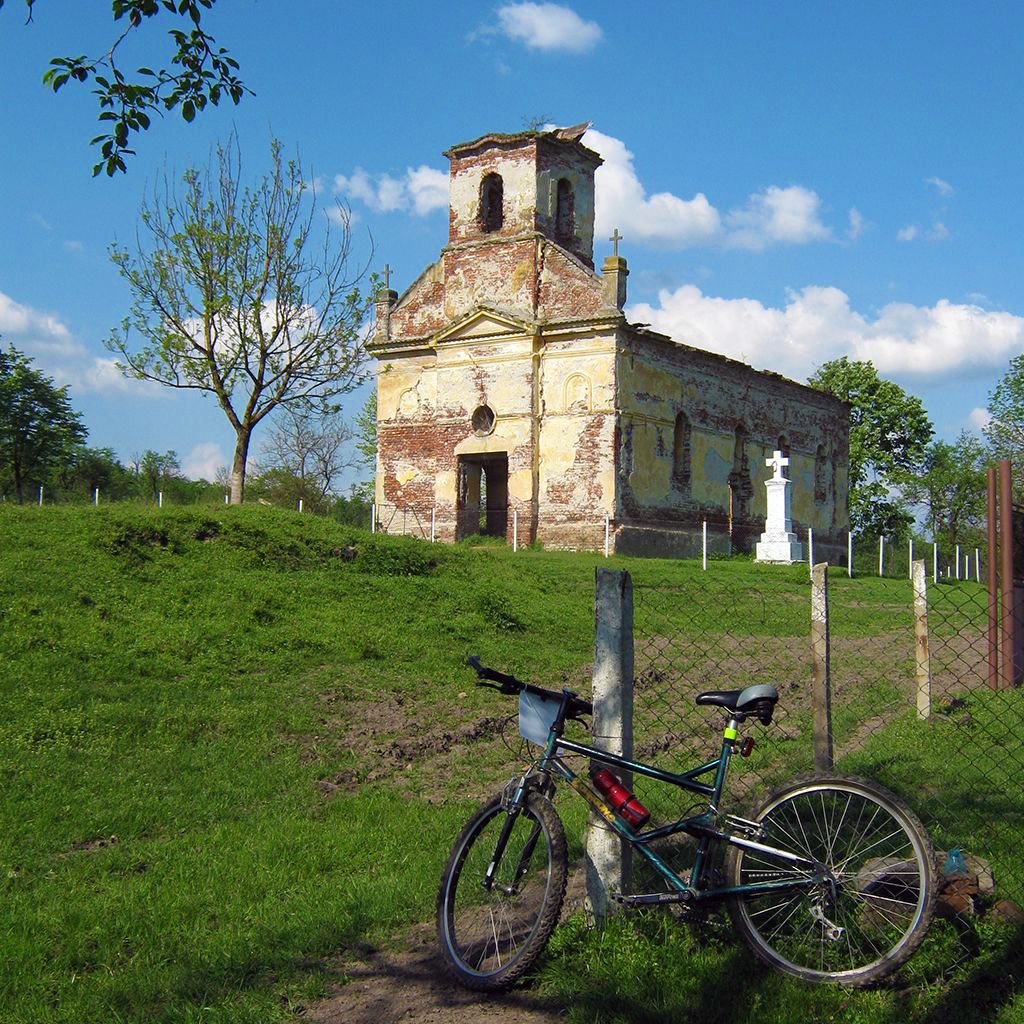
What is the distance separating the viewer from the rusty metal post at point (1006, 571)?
430 inches

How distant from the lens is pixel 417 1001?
186 inches

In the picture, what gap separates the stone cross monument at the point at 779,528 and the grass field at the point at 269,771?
46.3ft

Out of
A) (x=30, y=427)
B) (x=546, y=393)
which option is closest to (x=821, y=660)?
(x=546, y=393)

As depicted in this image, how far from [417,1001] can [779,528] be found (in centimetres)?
2810

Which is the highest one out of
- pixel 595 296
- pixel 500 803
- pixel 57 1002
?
pixel 595 296

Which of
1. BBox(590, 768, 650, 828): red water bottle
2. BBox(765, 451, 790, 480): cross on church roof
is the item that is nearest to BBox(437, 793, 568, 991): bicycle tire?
BBox(590, 768, 650, 828): red water bottle

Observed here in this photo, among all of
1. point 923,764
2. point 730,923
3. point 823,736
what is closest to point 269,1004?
point 730,923

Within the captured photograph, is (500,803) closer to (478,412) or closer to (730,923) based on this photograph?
(730,923)

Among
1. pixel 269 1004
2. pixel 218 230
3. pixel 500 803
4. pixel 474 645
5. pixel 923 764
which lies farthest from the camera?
pixel 218 230

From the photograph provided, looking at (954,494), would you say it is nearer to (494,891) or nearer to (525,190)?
(525,190)

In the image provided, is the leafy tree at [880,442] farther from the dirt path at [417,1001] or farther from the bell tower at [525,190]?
the dirt path at [417,1001]

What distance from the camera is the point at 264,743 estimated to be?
9164 millimetres

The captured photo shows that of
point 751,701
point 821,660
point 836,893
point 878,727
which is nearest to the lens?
point 836,893

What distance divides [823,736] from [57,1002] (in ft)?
14.0
